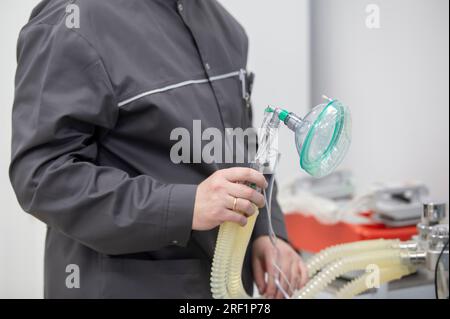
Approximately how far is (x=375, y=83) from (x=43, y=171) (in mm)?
1204

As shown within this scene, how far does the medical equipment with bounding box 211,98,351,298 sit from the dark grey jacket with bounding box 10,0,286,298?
7 centimetres

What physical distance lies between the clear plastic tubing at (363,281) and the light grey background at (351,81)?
1.31 ft

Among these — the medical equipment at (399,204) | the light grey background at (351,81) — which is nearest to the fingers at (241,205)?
the light grey background at (351,81)

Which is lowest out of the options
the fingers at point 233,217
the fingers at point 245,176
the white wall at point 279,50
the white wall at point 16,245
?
the white wall at point 16,245

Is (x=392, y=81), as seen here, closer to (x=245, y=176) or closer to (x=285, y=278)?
(x=285, y=278)

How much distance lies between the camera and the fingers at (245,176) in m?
0.78

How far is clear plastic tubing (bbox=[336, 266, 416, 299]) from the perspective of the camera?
3.22 ft

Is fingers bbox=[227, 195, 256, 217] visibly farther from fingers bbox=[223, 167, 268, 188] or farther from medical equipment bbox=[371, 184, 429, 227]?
medical equipment bbox=[371, 184, 429, 227]

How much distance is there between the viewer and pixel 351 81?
1825 mm

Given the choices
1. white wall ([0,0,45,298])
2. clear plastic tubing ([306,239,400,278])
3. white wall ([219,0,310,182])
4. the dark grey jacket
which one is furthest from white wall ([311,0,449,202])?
white wall ([0,0,45,298])

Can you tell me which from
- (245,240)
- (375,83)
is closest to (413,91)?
(375,83)

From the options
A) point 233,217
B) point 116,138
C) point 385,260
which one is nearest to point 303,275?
point 385,260

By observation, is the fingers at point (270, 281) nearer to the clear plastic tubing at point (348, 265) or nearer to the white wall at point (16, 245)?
the clear plastic tubing at point (348, 265)

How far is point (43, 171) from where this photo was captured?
2.75 ft
